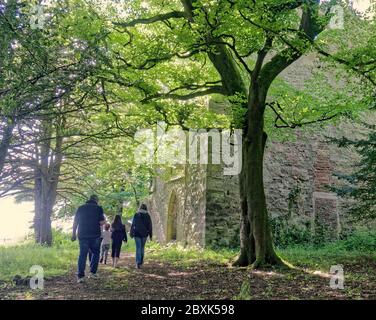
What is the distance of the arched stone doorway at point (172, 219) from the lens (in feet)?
59.4

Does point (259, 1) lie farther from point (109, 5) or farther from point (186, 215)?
point (186, 215)

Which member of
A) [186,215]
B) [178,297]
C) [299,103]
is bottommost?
[178,297]

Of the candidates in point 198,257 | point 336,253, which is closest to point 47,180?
point 198,257

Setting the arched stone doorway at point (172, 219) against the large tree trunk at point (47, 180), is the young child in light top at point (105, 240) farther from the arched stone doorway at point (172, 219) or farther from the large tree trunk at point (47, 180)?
the arched stone doorway at point (172, 219)

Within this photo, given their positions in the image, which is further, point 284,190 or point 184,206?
point 184,206

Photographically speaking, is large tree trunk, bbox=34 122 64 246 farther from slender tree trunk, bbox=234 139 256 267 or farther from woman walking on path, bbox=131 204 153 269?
slender tree trunk, bbox=234 139 256 267

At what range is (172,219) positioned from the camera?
60.3 ft

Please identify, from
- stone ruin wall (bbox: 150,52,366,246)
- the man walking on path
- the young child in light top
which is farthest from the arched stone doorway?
the man walking on path

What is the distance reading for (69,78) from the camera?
6715 millimetres

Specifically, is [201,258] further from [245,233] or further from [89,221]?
[89,221]

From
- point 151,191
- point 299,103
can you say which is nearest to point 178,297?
point 299,103

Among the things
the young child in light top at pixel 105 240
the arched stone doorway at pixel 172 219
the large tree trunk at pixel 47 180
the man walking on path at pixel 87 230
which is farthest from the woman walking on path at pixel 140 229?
the arched stone doorway at pixel 172 219

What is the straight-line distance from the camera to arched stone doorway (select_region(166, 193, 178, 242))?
713 inches
